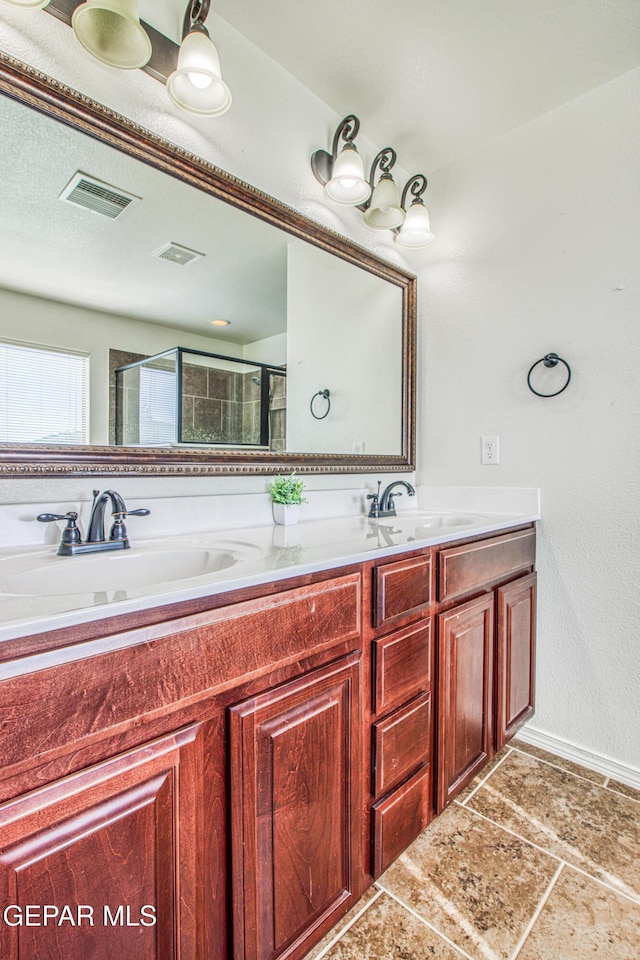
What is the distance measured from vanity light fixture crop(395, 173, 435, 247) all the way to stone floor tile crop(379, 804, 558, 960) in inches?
81.0

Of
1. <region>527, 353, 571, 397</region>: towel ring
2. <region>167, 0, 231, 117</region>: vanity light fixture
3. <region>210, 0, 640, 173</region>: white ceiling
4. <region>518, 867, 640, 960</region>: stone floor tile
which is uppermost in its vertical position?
<region>210, 0, 640, 173</region>: white ceiling

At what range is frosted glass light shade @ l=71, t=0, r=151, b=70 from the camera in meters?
1.03

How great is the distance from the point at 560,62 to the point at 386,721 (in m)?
2.07

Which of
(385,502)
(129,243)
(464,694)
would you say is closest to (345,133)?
(129,243)

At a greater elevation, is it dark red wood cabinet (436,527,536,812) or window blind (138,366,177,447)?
window blind (138,366,177,447)

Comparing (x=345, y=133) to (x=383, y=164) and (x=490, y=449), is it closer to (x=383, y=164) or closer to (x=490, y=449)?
(x=383, y=164)

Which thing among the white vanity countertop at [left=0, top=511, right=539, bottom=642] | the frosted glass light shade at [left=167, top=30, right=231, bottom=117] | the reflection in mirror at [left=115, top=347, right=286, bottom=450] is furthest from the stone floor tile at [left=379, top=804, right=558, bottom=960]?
the frosted glass light shade at [left=167, top=30, right=231, bottom=117]

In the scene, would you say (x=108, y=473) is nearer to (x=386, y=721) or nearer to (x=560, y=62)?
(x=386, y=721)

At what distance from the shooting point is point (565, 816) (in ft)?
4.67

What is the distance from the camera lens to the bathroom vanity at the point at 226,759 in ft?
1.90

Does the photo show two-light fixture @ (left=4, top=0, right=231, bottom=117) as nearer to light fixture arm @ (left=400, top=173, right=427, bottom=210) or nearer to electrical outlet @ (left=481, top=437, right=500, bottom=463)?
light fixture arm @ (left=400, top=173, right=427, bottom=210)

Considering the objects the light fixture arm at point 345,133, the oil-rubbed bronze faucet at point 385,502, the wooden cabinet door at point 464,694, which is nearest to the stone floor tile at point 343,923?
the wooden cabinet door at point 464,694

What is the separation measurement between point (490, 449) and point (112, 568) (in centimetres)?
149

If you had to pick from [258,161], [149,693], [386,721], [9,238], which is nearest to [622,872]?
[386,721]
